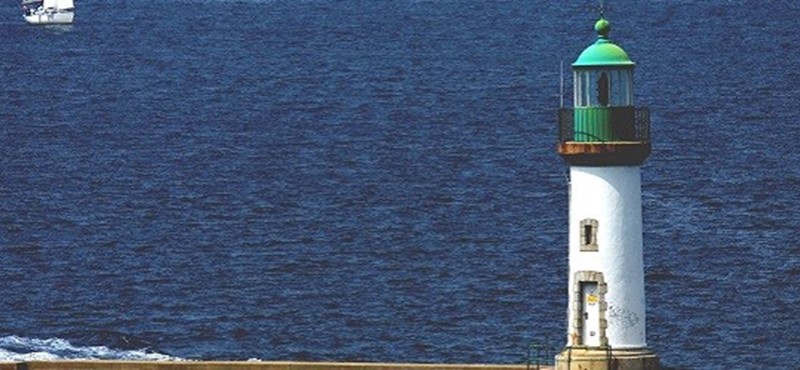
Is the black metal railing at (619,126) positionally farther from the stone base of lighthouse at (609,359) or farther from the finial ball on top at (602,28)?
the stone base of lighthouse at (609,359)

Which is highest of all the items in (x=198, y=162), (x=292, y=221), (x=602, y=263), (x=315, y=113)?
(x=315, y=113)

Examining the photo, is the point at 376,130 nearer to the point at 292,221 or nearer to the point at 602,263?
the point at 292,221

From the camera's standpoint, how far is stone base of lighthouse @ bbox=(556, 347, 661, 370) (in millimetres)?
44406

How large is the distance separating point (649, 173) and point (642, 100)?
43.0 meters

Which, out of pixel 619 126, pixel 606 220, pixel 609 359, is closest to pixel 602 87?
pixel 619 126

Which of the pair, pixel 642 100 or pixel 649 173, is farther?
pixel 642 100

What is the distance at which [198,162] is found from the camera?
454 ft

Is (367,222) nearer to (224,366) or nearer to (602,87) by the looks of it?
(224,366)

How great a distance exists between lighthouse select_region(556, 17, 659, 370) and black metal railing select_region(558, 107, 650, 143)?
2 centimetres

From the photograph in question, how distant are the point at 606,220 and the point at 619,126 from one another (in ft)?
5.32

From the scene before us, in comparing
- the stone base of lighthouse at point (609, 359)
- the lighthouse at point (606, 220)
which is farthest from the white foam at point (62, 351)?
the lighthouse at point (606, 220)

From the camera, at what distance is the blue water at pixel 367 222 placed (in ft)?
268

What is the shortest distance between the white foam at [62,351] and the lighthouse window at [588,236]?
1159 inches

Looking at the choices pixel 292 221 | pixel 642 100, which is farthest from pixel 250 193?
pixel 642 100
